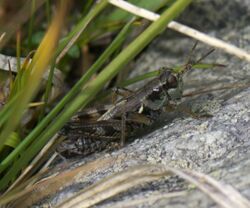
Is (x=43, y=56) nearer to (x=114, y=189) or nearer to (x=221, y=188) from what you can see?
(x=114, y=189)

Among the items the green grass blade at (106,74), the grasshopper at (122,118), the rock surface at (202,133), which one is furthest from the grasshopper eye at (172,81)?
the green grass blade at (106,74)

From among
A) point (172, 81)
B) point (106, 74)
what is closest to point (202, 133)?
point (172, 81)

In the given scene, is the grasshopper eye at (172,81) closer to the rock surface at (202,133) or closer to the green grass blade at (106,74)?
the rock surface at (202,133)

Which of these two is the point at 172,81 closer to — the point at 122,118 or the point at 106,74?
the point at 122,118

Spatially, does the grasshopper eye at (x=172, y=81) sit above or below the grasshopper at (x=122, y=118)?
above

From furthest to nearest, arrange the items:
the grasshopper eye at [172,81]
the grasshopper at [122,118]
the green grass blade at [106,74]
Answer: the grasshopper eye at [172,81]
the grasshopper at [122,118]
the green grass blade at [106,74]

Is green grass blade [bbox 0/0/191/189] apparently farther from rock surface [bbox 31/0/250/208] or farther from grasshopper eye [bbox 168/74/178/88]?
grasshopper eye [bbox 168/74/178/88]
